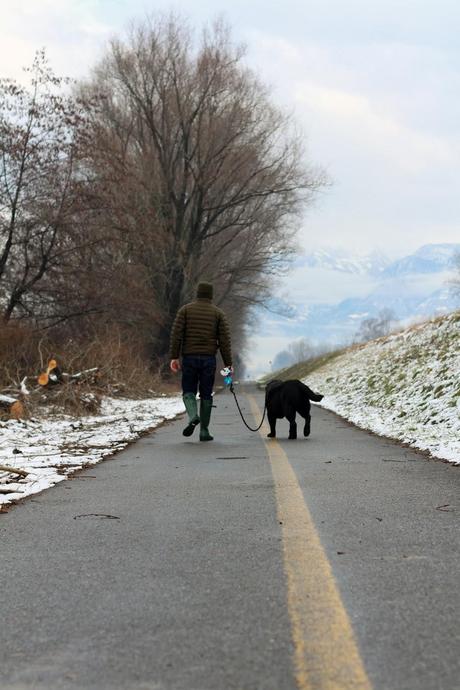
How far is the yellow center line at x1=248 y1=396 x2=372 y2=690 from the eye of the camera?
2.36 meters

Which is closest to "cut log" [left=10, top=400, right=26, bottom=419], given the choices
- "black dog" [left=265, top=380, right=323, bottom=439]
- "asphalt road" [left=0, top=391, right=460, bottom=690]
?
"black dog" [left=265, top=380, right=323, bottom=439]

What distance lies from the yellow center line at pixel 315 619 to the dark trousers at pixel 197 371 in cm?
562

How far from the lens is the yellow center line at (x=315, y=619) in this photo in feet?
7.75

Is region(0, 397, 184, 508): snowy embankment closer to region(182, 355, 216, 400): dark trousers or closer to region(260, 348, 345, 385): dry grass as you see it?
region(182, 355, 216, 400): dark trousers

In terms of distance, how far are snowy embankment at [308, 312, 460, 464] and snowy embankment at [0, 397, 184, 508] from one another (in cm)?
390

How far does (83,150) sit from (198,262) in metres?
14.7

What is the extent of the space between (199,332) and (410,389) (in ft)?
20.1

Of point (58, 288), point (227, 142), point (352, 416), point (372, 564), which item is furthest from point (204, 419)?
point (227, 142)

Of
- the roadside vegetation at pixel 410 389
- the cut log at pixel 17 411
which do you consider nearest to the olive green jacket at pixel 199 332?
the roadside vegetation at pixel 410 389

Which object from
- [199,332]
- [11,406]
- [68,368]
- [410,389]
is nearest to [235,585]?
[199,332]

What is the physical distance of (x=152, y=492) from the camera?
608cm

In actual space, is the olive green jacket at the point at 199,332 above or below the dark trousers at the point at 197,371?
above

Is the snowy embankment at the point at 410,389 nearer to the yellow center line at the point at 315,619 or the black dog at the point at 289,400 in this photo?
the black dog at the point at 289,400

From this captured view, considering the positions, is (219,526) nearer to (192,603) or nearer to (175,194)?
(192,603)
